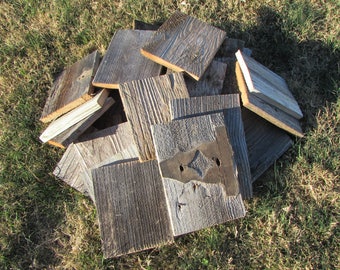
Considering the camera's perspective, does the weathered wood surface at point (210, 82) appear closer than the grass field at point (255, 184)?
No

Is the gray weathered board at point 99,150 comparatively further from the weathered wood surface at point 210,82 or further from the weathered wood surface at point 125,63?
the weathered wood surface at point 210,82

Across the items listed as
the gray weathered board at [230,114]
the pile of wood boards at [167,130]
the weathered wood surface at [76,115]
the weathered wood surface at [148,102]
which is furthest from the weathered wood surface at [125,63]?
the gray weathered board at [230,114]

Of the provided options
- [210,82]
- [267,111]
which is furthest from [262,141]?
[210,82]

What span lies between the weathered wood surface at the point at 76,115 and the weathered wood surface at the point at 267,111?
107cm

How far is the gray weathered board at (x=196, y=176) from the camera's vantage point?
7.48ft

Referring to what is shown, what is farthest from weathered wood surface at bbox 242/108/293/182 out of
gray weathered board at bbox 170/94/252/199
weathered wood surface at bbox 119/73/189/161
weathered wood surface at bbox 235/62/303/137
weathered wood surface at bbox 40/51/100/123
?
weathered wood surface at bbox 40/51/100/123

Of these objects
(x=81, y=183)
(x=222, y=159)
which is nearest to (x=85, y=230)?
(x=81, y=183)

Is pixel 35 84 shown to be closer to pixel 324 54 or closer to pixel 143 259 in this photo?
pixel 143 259

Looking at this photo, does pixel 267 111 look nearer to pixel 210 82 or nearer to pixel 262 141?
pixel 262 141

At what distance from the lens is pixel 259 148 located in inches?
117

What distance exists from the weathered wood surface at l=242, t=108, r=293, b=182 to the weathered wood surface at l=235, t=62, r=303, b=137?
0.13 metres

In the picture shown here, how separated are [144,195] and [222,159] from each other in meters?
0.62

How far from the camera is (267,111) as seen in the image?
108 inches

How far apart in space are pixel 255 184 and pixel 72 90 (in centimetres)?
173
